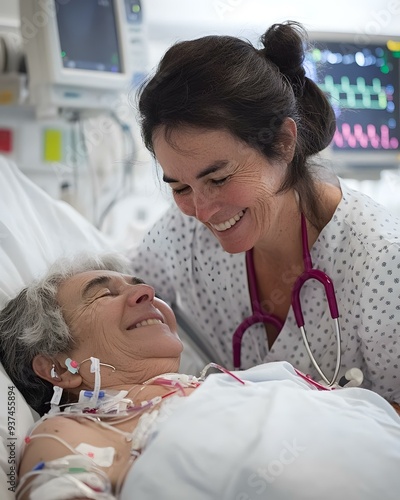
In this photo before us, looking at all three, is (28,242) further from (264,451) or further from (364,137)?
(364,137)

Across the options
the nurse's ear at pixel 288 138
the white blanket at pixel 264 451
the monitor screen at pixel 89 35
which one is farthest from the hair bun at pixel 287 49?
the monitor screen at pixel 89 35

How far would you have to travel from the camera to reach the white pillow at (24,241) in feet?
5.04

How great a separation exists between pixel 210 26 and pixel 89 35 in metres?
1.01

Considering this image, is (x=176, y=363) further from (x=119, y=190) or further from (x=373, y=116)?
(x=373, y=116)

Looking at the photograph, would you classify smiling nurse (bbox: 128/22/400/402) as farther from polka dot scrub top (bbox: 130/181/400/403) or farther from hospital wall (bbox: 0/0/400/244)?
hospital wall (bbox: 0/0/400/244)

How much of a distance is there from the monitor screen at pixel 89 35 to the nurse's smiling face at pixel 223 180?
129cm

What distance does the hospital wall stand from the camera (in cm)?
341

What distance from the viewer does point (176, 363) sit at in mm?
1685

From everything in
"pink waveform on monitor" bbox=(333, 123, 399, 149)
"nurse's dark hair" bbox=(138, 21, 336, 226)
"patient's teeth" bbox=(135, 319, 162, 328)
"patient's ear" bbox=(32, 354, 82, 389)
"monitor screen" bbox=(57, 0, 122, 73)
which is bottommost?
"patient's ear" bbox=(32, 354, 82, 389)

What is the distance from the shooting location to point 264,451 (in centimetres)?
123

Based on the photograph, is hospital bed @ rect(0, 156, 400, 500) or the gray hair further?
the gray hair

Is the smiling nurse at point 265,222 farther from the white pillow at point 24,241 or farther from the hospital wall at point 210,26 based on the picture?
the hospital wall at point 210,26

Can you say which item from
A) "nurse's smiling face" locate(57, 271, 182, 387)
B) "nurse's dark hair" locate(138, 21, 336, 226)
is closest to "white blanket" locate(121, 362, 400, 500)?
"nurse's smiling face" locate(57, 271, 182, 387)

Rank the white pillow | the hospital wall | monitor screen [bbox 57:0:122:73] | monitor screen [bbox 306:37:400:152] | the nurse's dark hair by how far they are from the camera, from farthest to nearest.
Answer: monitor screen [bbox 306:37:400:152], the hospital wall, monitor screen [bbox 57:0:122:73], the nurse's dark hair, the white pillow
